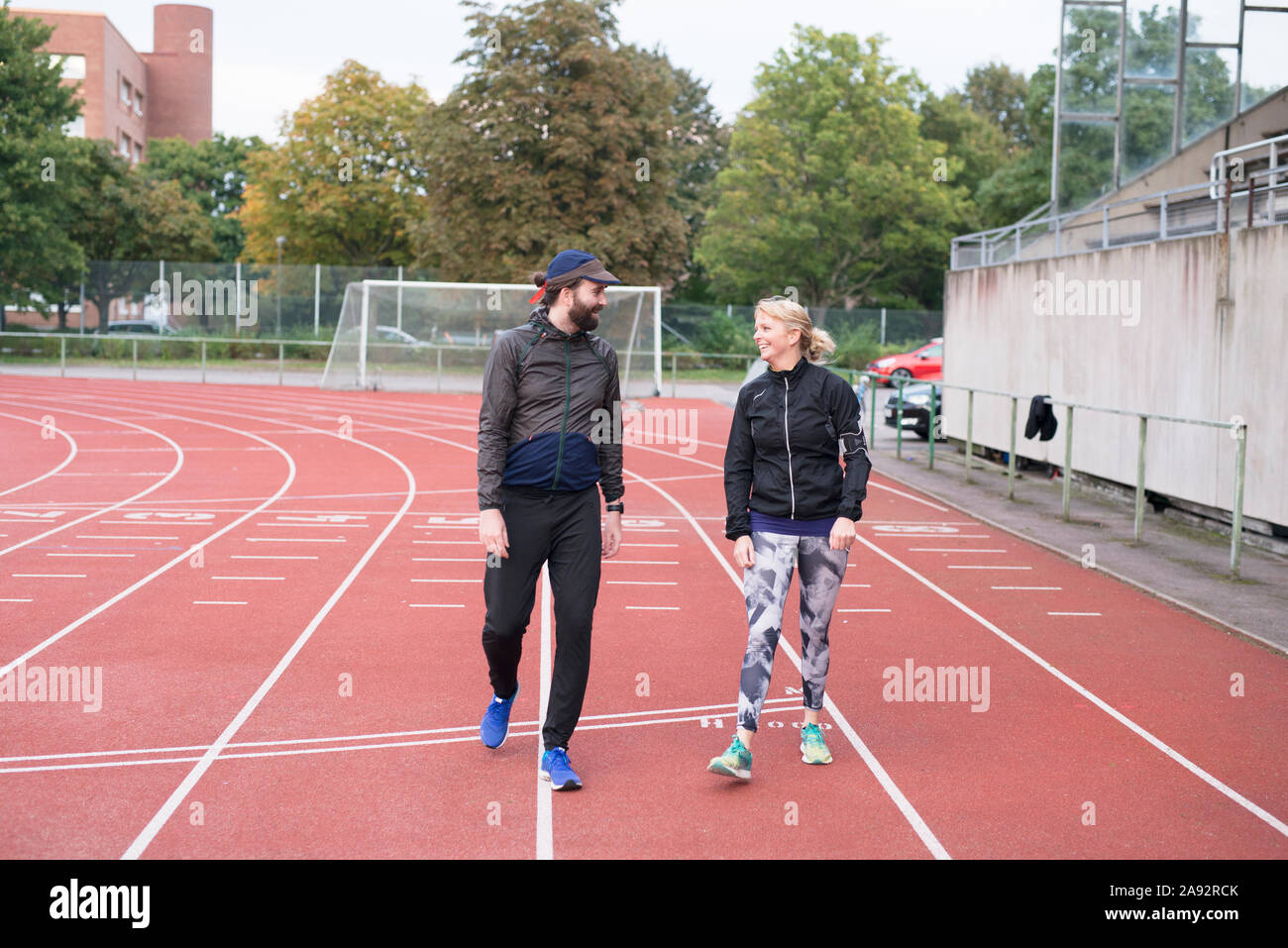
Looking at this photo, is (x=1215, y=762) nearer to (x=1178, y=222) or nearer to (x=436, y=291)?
(x=1178, y=222)

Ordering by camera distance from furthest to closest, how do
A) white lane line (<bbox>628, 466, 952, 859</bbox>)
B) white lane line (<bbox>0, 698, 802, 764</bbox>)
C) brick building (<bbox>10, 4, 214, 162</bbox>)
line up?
1. brick building (<bbox>10, 4, 214, 162</bbox>)
2. white lane line (<bbox>0, 698, 802, 764</bbox>)
3. white lane line (<bbox>628, 466, 952, 859</bbox>)

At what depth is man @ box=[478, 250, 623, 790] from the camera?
507 cm

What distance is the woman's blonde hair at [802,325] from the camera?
17.0ft

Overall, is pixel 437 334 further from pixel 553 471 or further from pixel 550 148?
pixel 553 471

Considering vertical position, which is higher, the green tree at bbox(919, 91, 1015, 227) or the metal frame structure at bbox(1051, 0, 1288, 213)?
the green tree at bbox(919, 91, 1015, 227)

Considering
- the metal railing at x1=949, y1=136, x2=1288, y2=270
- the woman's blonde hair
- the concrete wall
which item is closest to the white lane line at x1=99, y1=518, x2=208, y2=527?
the woman's blonde hair

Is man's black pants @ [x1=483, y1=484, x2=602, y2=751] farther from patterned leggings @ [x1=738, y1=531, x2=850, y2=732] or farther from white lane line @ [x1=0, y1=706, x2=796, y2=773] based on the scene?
patterned leggings @ [x1=738, y1=531, x2=850, y2=732]

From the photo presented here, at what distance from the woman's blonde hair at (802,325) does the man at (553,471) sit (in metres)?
0.64

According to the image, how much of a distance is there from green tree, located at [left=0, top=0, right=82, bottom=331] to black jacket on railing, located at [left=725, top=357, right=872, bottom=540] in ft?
122

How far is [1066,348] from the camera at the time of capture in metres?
16.2
